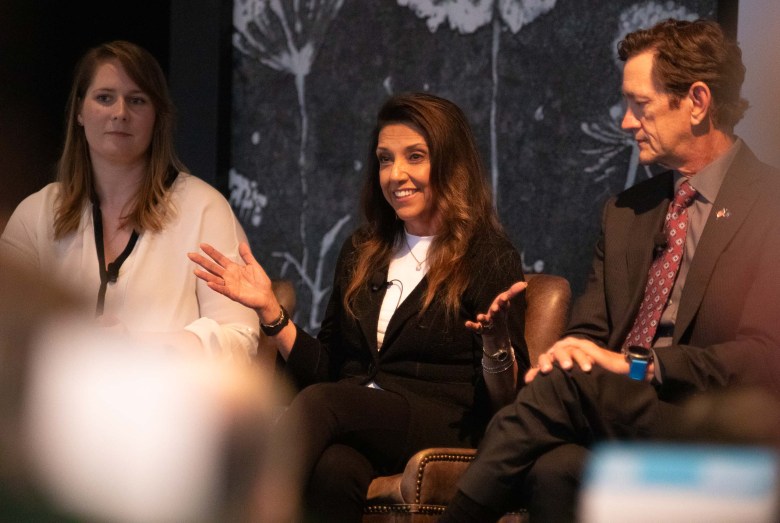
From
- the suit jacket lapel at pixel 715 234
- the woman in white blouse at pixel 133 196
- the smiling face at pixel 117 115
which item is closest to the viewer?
the suit jacket lapel at pixel 715 234

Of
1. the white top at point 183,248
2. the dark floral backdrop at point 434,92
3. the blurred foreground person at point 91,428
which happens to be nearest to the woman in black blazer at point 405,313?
the white top at point 183,248

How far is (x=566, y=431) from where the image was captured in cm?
179

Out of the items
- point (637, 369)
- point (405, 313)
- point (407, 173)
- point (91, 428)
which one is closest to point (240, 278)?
point (405, 313)

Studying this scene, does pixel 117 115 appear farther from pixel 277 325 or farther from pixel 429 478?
pixel 429 478

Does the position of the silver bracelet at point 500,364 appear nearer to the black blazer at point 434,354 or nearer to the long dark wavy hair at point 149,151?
the black blazer at point 434,354

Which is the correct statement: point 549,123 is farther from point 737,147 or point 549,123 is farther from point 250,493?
point 250,493

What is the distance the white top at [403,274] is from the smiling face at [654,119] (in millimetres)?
593

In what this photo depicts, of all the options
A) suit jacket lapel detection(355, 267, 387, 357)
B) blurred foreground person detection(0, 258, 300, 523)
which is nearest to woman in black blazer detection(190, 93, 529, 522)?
suit jacket lapel detection(355, 267, 387, 357)

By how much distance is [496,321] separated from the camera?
202cm

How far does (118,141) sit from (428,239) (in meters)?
0.83

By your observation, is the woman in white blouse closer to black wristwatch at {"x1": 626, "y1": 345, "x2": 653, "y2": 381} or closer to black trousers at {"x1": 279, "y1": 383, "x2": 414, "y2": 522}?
black trousers at {"x1": 279, "y1": 383, "x2": 414, "y2": 522}

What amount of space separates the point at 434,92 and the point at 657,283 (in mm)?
1306

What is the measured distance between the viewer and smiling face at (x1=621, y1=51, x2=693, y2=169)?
2.14 meters

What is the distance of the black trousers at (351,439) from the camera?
1.98 m
